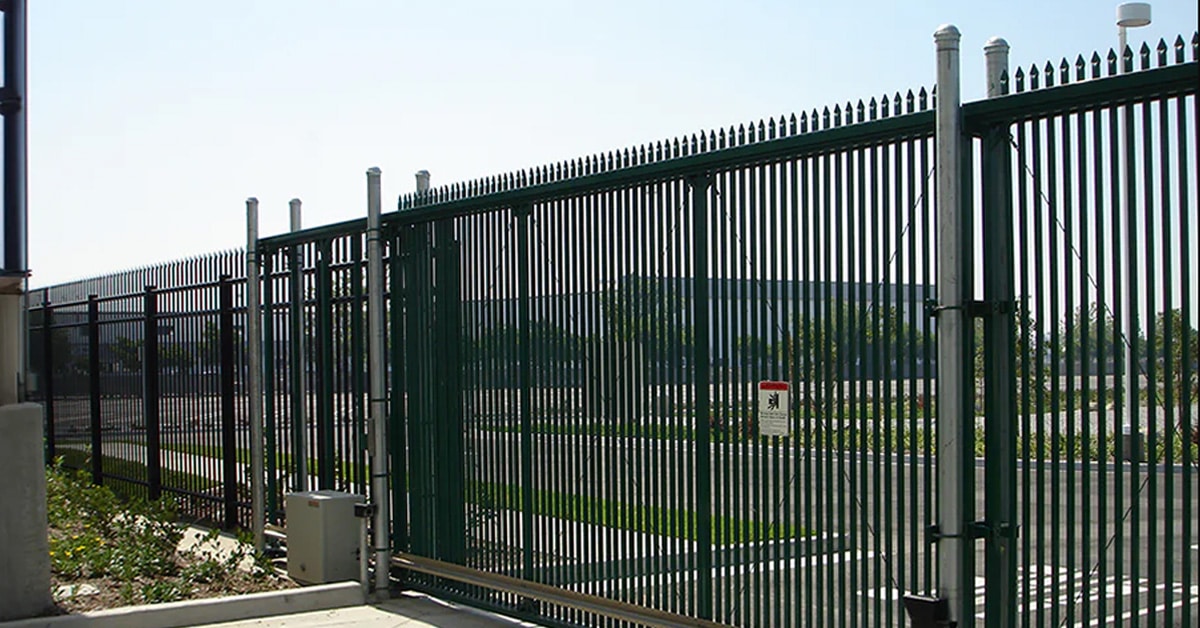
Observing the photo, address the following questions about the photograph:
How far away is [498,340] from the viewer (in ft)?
31.5

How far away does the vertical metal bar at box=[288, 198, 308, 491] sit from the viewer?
39.6ft

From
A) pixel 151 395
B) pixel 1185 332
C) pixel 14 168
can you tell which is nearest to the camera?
pixel 1185 332

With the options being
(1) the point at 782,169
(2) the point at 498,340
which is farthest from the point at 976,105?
(2) the point at 498,340

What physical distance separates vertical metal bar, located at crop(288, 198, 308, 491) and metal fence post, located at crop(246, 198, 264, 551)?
15.8 inches

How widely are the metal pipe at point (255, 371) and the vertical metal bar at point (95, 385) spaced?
5.09 meters

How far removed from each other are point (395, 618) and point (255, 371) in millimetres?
3658

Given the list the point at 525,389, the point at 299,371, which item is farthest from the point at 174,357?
the point at 525,389

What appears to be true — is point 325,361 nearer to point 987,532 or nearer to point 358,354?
point 358,354

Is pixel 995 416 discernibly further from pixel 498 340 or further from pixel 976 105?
pixel 498 340

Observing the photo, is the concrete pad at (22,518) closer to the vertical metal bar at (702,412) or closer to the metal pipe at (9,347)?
the metal pipe at (9,347)

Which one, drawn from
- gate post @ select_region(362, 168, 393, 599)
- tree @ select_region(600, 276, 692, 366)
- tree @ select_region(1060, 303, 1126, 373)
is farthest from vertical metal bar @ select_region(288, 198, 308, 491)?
tree @ select_region(1060, 303, 1126, 373)

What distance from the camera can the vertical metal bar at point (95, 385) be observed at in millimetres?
16711

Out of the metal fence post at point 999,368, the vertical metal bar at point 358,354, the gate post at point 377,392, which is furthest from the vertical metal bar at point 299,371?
the metal fence post at point 999,368

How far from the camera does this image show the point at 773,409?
7.24m
